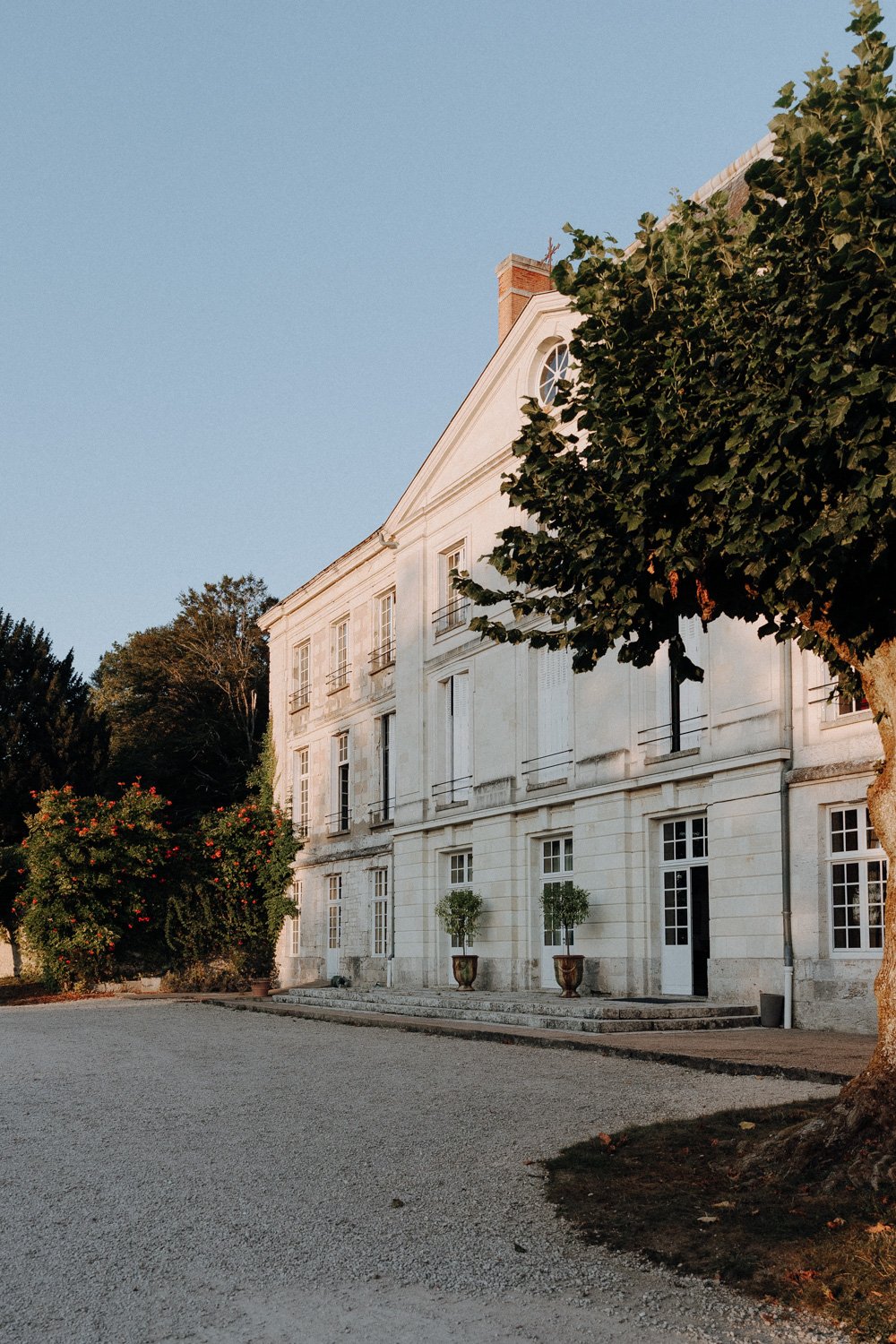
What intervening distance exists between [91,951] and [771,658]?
54.3 feet

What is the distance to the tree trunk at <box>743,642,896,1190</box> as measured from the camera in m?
5.83

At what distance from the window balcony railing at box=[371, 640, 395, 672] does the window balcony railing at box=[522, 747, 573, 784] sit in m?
6.52

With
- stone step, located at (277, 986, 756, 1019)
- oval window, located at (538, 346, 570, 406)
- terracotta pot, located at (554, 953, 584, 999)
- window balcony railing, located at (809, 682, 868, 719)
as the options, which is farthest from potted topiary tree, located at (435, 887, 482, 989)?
window balcony railing, located at (809, 682, 868, 719)

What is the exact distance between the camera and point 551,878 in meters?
21.1

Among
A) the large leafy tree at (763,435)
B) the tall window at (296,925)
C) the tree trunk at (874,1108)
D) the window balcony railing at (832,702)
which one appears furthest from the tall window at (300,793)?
the tree trunk at (874,1108)

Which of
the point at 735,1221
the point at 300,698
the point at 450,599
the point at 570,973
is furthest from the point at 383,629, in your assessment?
the point at 735,1221

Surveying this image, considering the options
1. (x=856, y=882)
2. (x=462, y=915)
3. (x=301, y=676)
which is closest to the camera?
(x=856, y=882)

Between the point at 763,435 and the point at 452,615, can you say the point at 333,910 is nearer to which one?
the point at 452,615

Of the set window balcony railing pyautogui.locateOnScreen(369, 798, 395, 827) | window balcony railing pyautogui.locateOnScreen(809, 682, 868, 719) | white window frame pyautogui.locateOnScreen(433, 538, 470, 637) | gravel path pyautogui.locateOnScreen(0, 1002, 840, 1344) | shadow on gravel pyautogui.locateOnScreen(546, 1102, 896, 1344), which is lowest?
gravel path pyautogui.locateOnScreen(0, 1002, 840, 1344)

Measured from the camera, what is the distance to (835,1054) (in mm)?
11172

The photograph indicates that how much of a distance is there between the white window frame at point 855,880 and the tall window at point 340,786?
15981 millimetres

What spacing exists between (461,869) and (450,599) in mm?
5221

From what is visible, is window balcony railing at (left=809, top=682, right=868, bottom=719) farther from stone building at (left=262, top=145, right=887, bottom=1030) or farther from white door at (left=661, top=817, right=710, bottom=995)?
white door at (left=661, top=817, right=710, bottom=995)

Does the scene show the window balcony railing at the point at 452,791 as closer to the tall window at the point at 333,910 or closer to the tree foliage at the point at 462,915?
the tree foliage at the point at 462,915
